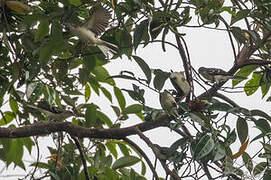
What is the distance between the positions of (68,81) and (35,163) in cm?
18

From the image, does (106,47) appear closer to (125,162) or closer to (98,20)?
(98,20)

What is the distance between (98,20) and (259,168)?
0.35 m

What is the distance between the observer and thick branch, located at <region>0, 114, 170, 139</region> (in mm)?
793

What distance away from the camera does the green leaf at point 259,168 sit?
0.81m

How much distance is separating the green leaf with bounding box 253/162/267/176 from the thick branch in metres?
0.16

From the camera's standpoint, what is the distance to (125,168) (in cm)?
105

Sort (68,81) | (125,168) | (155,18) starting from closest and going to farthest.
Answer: (155,18) → (68,81) → (125,168)

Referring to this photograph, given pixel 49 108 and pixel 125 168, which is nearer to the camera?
pixel 49 108

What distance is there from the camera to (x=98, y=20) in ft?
2.19

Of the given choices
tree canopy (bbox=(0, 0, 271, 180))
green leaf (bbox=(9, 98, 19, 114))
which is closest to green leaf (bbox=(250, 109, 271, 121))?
tree canopy (bbox=(0, 0, 271, 180))

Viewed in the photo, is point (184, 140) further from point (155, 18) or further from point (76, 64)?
point (76, 64)

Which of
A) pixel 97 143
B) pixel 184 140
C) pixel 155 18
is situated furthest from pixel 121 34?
pixel 97 143

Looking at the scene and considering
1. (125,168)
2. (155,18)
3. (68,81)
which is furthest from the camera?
(125,168)

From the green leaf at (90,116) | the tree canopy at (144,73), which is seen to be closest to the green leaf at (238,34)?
the tree canopy at (144,73)
